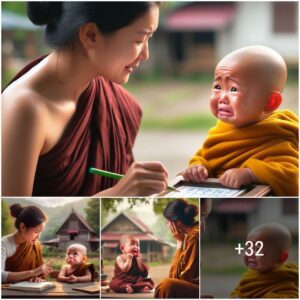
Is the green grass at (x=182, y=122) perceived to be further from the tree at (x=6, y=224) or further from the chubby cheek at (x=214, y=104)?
the tree at (x=6, y=224)

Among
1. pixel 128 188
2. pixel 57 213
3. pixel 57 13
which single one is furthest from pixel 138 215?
pixel 57 13

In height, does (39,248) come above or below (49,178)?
below

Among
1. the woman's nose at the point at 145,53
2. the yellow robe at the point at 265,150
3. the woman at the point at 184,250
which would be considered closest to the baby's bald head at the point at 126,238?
the woman at the point at 184,250

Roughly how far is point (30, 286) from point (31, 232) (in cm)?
19

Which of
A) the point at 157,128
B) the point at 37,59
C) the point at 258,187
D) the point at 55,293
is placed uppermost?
the point at 37,59

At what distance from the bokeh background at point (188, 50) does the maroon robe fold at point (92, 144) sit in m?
0.06

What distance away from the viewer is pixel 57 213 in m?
2.71

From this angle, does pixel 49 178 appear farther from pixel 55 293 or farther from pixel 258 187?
pixel 258 187

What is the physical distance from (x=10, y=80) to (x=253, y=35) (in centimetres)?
86

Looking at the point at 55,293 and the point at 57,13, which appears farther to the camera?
the point at 55,293

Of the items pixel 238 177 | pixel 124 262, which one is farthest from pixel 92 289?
pixel 238 177

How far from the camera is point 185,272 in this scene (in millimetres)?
2688

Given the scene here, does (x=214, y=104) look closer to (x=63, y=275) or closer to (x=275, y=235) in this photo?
(x=275, y=235)

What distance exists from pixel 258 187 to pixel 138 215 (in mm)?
431
